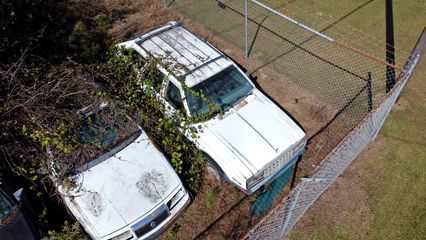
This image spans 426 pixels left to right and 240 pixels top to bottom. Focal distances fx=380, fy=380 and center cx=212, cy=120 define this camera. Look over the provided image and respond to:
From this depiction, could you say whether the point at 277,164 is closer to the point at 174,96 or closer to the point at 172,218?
the point at 172,218

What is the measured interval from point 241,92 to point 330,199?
8.01 feet

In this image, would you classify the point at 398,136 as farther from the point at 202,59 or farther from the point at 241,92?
the point at 202,59

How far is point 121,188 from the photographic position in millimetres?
5789

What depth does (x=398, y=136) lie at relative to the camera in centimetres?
740

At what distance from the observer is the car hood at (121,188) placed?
552 cm

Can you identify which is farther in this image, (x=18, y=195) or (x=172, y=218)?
(x=172, y=218)

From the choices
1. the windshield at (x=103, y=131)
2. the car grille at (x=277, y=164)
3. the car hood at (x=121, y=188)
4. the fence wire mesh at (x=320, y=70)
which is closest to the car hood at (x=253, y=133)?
the car grille at (x=277, y=164)

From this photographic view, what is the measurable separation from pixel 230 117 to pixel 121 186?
2207 millimetres

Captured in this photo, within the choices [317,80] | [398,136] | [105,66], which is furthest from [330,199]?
[105,66]

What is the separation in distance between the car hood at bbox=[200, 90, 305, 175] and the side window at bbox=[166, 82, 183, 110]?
0.65m

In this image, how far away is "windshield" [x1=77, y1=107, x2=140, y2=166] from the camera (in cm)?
610

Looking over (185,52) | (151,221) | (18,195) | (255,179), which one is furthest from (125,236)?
(185,52)

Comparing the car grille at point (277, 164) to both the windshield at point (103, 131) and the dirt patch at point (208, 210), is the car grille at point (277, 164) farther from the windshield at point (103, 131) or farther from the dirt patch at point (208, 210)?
the windshield at point (103, 131)

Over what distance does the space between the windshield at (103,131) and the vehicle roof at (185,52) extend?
4.10ft
